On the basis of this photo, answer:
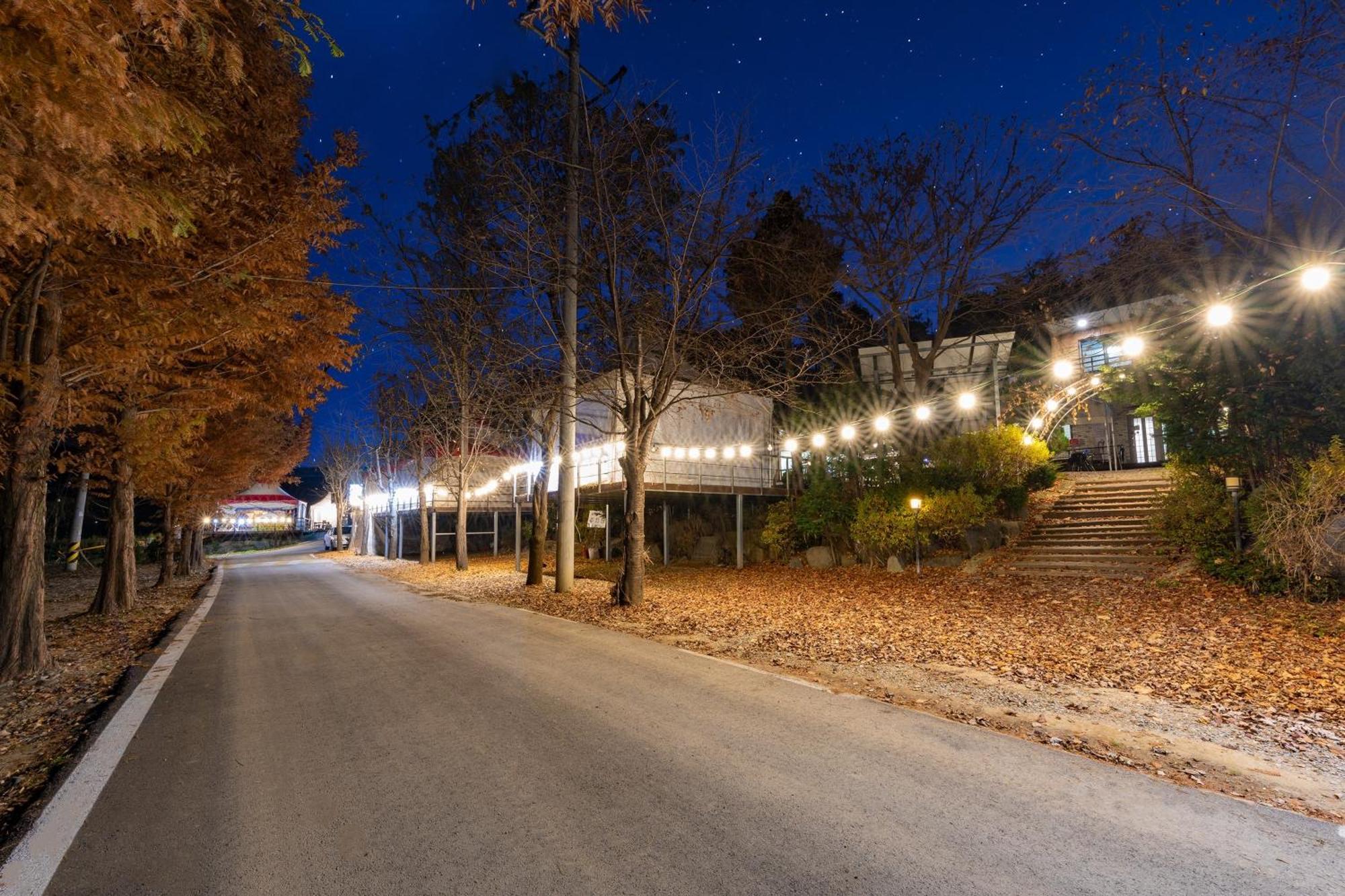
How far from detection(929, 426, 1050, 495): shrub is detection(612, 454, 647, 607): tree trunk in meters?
8.13

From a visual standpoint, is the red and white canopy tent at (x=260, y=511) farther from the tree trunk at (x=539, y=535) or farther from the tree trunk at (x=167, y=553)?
the tree trunk at (x=539, y=535)

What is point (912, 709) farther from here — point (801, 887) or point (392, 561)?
point (392, 561)

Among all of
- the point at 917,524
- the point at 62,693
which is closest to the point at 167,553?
the point at 62,693

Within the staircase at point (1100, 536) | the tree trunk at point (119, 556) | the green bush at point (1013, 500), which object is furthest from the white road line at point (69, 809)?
the green bush at point (1013, 500)

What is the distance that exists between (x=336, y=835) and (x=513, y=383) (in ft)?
41.9

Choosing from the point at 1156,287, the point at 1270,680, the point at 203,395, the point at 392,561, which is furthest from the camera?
the point at 392,561

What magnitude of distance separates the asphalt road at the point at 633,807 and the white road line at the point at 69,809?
8 cm

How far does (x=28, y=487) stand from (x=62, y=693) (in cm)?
249

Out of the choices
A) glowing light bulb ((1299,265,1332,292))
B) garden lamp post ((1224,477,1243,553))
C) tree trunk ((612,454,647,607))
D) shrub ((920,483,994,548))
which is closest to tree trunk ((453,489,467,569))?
tree trunk ((612,454,647,607))

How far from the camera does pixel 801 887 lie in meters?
2.72

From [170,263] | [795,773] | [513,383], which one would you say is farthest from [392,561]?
[795,773]

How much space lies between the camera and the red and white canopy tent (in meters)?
54.7

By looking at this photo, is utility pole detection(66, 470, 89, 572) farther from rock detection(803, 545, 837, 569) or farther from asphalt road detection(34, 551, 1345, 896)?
rock detection(803, 545, 837, 569)

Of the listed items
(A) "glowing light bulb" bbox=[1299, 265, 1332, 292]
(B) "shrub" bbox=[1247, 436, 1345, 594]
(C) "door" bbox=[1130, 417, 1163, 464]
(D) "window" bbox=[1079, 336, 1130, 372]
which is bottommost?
(B) "shrub" bbox=[1247, 436, 1345, 594]
